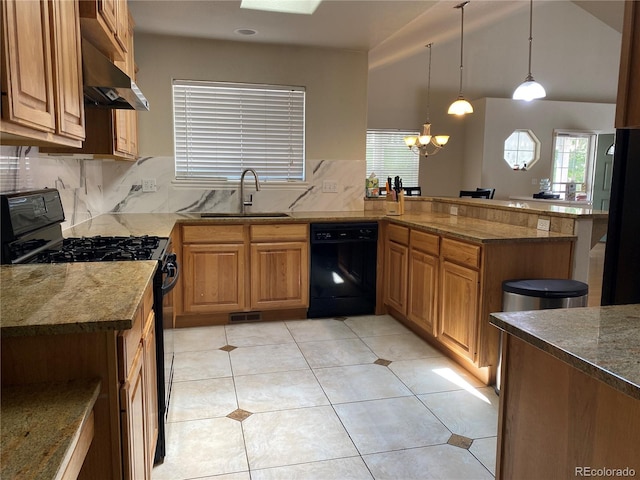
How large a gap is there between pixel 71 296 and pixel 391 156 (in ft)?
25.7

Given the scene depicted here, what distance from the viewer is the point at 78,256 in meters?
2.08

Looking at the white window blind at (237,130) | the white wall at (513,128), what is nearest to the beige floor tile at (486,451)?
the white window blind at (237,130)

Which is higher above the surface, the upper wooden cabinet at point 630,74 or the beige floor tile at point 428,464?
the upper wooden cabinet at point 630,74

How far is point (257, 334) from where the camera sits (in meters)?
3.73

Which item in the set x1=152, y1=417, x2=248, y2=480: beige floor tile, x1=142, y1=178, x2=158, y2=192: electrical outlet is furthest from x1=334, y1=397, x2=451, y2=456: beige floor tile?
x1=142, y1=178, x2=158, y2=192: electrical outlet

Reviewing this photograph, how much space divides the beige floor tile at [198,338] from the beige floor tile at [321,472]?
1527mm

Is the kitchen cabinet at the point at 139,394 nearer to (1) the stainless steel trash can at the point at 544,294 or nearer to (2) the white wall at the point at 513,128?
(1) the stainless steel trash can at the point at 544,294

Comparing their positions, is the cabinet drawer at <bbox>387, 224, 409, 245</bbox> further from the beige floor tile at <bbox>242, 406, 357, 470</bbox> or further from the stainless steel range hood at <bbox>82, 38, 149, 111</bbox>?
the stainless steel range hood at <bbox>82, 38, 149, 111</bbox>

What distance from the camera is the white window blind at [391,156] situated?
8.66 metres

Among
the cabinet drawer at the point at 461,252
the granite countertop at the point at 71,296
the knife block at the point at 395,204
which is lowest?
the cabinet drawer at the point at 461,252

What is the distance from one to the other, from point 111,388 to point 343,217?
295 centimetres

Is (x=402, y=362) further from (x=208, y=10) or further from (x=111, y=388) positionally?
(x=208, y=10)

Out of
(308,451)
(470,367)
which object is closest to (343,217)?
(470,367)

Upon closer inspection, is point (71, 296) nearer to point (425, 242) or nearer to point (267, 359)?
point (267, 359)
